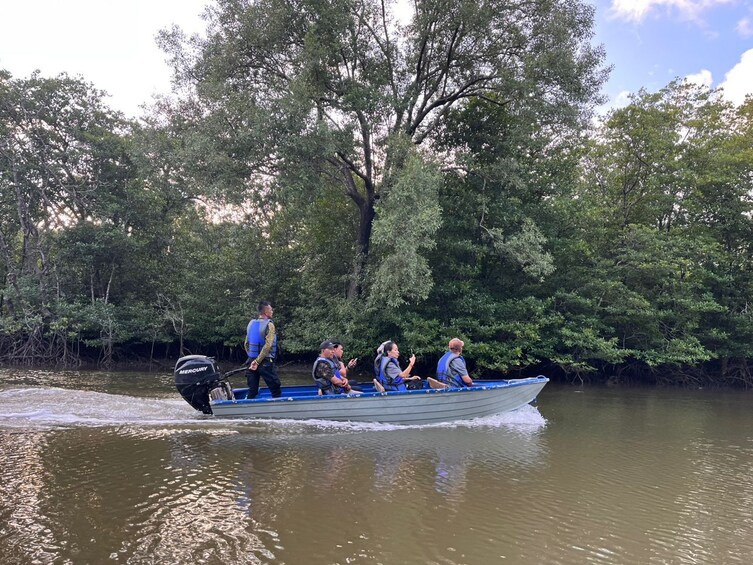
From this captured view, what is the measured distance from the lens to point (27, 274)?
1873 centimetres

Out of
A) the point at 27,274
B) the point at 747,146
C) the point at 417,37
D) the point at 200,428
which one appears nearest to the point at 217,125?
the point at 417,37

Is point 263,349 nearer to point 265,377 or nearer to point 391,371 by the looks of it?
point 265,377

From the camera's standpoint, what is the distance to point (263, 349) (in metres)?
8.95

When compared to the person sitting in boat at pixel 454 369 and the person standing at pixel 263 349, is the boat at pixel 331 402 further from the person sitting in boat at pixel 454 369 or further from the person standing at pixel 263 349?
the person sitting in boat at pixel 454 369

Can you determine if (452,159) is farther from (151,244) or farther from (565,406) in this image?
(151,244)

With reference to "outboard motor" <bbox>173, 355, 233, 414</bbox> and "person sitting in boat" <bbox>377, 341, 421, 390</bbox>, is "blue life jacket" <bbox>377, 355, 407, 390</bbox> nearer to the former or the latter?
"person sitting in boat" <bbox>377, 341, 421, 390</bbox>

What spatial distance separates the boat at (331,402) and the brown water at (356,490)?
250 millimetres

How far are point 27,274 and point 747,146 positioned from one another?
26133 mm

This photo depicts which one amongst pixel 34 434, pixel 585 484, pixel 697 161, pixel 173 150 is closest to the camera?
pixel 585 484

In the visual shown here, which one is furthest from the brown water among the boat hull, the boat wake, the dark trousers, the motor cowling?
the dark trousers

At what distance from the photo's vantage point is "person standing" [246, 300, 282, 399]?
29.5 ft

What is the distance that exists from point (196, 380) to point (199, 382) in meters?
0.06

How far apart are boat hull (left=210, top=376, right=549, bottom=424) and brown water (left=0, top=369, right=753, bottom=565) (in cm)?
25

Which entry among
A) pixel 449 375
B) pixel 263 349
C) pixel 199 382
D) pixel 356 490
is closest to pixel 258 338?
pixel 263 349
